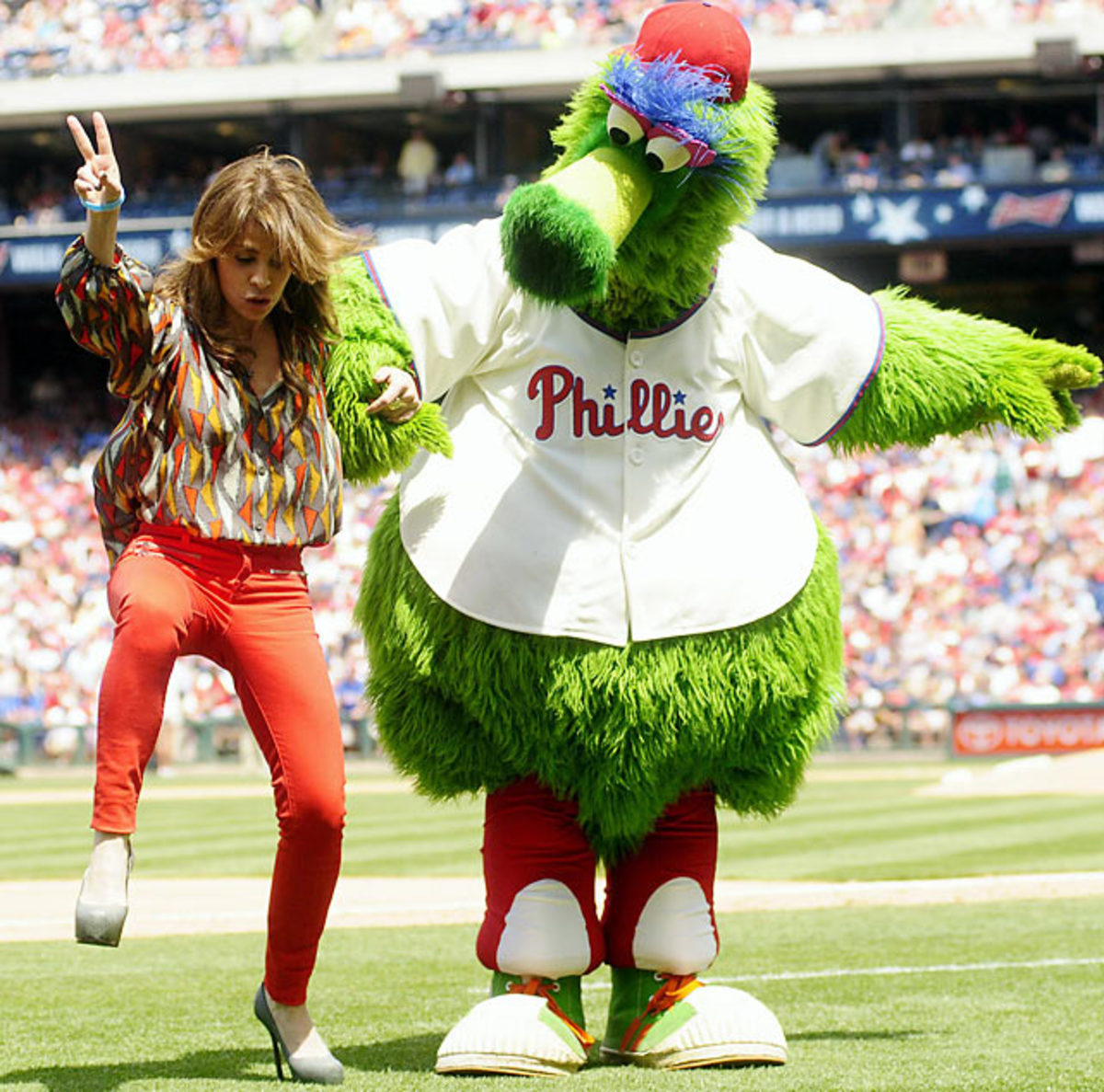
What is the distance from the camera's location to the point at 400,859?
1106cm

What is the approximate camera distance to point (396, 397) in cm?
429

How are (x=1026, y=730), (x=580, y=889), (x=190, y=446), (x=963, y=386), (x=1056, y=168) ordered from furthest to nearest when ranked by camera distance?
(x=1056, y=168)
(x=1026, y=730)
(x=963, y=386)
(x=580, y=889)
(x=190, y=446)

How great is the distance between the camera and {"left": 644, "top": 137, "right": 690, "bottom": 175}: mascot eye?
4.45m

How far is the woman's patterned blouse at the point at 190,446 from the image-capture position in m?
3.94

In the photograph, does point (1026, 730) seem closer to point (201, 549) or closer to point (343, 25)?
point (343, 25)

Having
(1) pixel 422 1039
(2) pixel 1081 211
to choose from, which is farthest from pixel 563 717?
(2) pixel 1081 211

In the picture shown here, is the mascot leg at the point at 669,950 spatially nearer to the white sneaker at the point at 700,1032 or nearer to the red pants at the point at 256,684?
the white sneaker at the point at 700,1032

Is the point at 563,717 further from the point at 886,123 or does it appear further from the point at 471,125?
the point at 471,125

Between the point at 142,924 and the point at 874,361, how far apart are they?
4327mm

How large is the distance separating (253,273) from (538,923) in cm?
158

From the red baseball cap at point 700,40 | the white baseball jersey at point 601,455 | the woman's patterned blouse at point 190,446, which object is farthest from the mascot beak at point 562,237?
the woman's patterned blouse at point 190,446

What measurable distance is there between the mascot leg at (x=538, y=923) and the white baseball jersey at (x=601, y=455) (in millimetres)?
461

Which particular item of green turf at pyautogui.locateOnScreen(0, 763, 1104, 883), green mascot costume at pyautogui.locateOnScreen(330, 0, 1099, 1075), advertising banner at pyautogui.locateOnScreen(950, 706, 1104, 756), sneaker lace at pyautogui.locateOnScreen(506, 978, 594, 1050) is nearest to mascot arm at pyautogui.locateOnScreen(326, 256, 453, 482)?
green mascot costume at pyautogui.locateOnScreen(330, 0, 1099, 1075)

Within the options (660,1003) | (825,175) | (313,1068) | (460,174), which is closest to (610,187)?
(660,1003)
